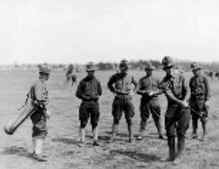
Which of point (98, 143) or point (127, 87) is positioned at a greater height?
point (127, 87)

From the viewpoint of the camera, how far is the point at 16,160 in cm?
821

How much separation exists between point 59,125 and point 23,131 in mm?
1695

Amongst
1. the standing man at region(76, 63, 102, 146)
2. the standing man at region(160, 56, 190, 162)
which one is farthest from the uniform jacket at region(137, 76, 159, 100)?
the standing man at region(160, 56, 190, 162)

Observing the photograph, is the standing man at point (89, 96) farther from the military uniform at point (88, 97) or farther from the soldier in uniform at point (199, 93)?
the soldier in uniform at point (199, 93)

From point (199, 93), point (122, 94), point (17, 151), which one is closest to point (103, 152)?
point (122, 94)

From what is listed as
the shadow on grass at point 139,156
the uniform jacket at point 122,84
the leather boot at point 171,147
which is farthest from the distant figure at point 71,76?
the leather boot at point 171,147

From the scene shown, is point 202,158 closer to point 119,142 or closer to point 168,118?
point 168,118

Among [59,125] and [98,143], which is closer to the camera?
[98,143]

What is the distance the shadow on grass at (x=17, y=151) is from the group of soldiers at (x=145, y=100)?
0.48m

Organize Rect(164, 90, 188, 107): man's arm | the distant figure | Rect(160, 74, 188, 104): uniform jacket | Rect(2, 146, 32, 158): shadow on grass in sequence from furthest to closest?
the distant figure < Rect(2, 146, 32, 158): shadow on grass < Rect(160, 74, 188, 104): uniform jacket < Rect(164, 90, 188, 107): man's arm

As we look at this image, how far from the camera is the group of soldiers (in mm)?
7969

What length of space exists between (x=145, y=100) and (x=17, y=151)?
12.4ft

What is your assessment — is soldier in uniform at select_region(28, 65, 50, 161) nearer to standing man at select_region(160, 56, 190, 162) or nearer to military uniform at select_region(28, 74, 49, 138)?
military uniform at select_region(28, 74, 49, 138)

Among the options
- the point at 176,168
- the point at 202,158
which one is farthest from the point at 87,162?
the point at 202,158
